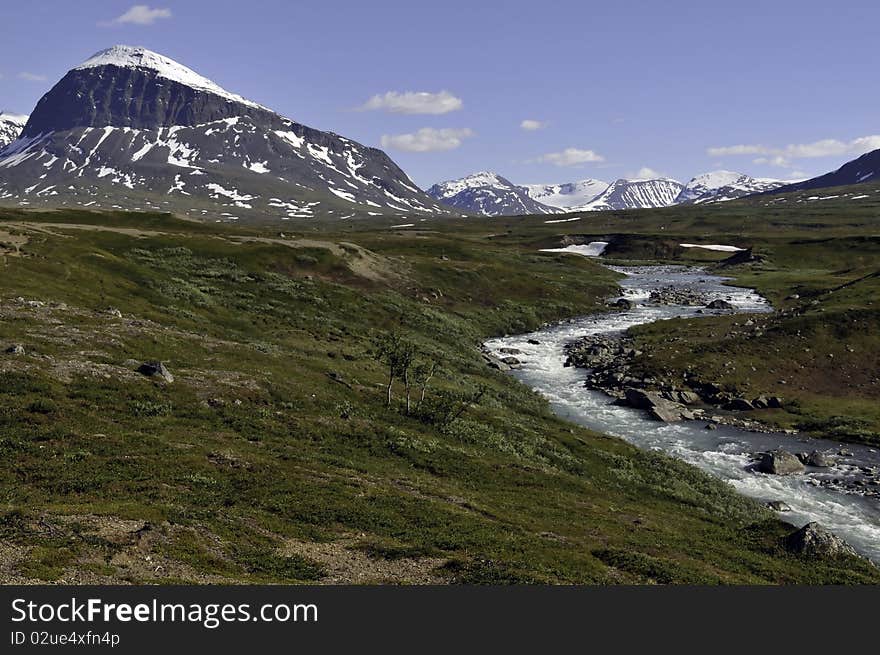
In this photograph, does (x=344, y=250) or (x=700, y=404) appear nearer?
(x=700, y=404)

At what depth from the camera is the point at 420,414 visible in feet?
154

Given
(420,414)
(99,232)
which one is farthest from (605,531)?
(99,232)

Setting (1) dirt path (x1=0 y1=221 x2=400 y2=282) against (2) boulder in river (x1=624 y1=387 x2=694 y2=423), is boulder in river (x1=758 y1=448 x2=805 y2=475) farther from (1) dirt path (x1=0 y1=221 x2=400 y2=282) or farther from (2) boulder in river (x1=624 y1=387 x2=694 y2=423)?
(1) dirt path (x1=0 y1=221 x2=400 y2=282)

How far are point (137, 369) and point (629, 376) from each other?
170 feet

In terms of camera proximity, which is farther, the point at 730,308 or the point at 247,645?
the point at 730,308

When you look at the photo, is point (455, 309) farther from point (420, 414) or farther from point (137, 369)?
point (137, 369)

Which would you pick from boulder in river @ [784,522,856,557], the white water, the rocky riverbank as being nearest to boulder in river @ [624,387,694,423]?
the rocky riverbank

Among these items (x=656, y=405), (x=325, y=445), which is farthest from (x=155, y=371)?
(x=656, y=405)

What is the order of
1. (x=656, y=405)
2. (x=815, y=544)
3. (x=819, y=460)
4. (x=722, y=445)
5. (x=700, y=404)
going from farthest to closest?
(x=700, y=404) < (x=656, y=405) < (x=722, y=445) < (x=819, y=460) < (x=815, y=544)

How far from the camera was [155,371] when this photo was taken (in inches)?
1654

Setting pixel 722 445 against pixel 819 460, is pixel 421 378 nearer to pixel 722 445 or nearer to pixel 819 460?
pixel 722 445

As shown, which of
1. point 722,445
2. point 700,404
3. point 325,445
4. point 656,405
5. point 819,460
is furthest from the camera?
point 700,404

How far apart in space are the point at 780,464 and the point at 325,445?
112 ft

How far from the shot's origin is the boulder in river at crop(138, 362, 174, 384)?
1645 inches
